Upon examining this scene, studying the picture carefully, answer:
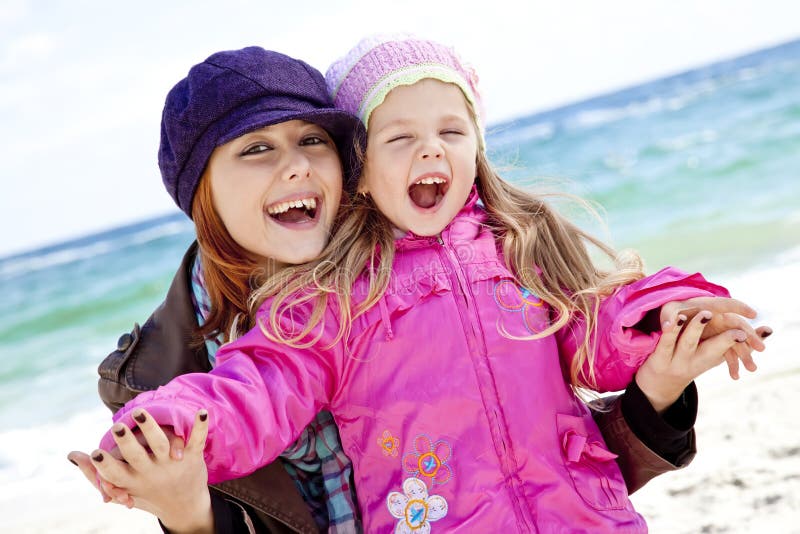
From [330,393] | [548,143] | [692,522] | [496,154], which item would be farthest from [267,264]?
[548,143]

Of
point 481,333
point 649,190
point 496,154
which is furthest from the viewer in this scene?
point 649,190

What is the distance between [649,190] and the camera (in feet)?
38.1

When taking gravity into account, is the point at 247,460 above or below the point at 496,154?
below

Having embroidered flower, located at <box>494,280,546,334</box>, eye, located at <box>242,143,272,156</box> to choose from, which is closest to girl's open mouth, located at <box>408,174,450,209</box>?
embroidered flower, located at <box>494,280,546,334</box>

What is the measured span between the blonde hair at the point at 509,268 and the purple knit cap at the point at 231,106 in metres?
0.32

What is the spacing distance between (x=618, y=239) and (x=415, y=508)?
720cm

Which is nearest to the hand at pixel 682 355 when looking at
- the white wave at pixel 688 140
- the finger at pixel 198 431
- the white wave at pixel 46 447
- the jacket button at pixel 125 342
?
the finger at pixel 198 431

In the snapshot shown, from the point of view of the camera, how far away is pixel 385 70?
8.34 ft

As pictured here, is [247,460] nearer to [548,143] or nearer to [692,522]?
[692,522]

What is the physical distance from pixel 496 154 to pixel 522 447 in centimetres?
114

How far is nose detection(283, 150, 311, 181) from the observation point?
2441 mm

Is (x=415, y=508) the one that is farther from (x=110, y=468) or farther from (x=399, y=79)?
(x=399, y=79)

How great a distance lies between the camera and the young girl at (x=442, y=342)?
219cm

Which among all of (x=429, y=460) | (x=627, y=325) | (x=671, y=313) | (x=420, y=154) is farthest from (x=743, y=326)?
(x=420, y=154)
